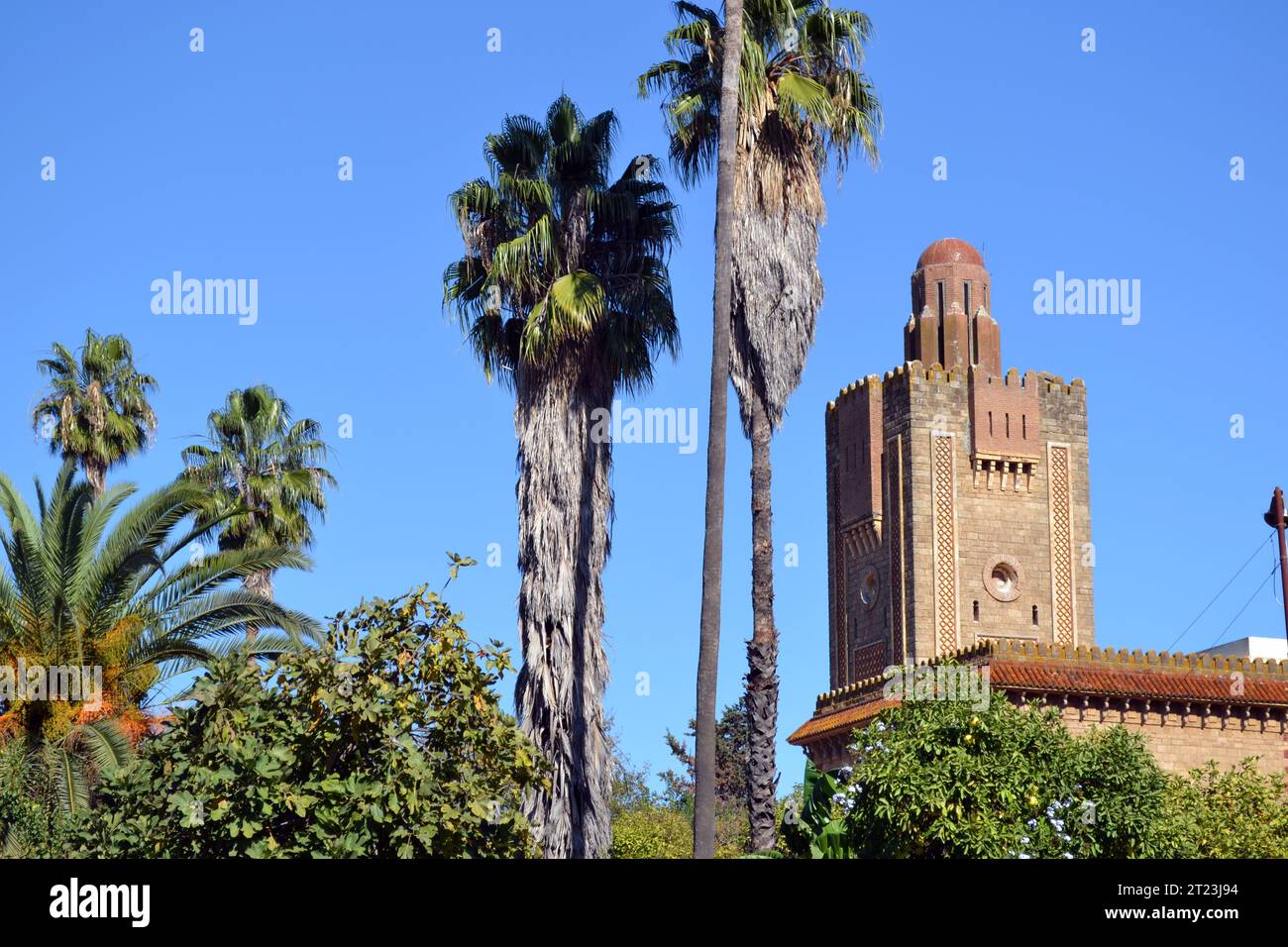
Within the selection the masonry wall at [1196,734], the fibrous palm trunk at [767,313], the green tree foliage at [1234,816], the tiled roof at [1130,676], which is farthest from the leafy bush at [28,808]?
the masonry wall at [1196,734]

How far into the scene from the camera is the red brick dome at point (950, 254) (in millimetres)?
61094

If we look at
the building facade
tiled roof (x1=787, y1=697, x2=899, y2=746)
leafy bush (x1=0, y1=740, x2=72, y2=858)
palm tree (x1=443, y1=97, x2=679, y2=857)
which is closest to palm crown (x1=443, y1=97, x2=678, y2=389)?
palm tree (x1=443, y1=97, x2=679, y2=857)

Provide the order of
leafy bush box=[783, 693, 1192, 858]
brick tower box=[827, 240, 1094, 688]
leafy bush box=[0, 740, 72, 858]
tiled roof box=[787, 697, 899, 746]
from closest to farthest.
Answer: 1. leafy bush box=[783, 693, 1192, 858]
2. leafy bush box=[0, 740, 72, 858]
3. tiled roof box=[787, 697, 899, 746]
4. brick tower box=[827, 240, 1094, 688]

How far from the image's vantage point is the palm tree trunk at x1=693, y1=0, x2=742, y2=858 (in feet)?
56.3

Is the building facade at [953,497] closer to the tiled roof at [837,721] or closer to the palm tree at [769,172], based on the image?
the tiled roof at [837,721]

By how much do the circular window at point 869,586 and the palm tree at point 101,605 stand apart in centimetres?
3722

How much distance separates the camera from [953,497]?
56.2m

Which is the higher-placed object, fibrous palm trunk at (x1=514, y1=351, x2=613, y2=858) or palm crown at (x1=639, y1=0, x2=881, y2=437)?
palm crown at (x1=639, y1=0, x2=881, y2=437)

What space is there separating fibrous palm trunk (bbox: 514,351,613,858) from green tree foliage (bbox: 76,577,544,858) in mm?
6472

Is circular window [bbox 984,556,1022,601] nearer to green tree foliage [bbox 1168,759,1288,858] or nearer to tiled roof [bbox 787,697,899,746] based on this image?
tiled roof [bbox 787,697,899,746]

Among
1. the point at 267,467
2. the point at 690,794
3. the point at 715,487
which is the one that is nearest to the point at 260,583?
the point at 267,467

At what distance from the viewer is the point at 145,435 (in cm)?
3878
